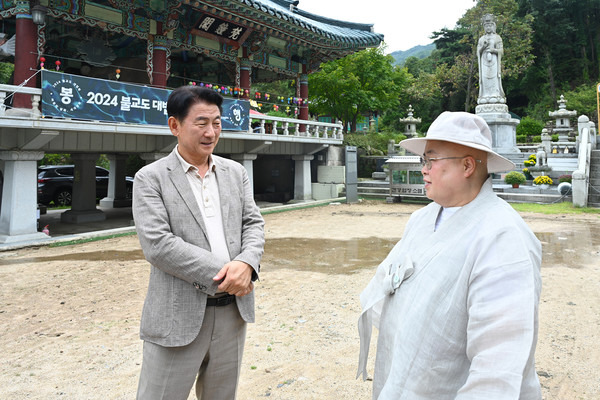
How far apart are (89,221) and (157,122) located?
4.28m

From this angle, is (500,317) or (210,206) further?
(210,206)

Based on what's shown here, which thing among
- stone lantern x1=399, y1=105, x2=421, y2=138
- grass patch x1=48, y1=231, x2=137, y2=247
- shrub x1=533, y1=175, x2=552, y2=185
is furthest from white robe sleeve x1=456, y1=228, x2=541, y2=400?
stone lantern x1=399, y1=105, x2=421, y2=138

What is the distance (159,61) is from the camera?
43.0 feet

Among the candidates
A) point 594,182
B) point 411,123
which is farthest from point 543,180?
point 411,123

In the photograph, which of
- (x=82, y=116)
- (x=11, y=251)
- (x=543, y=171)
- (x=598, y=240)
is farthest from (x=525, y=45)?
(x=11, y=251)

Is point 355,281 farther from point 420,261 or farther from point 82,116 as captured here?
point 82,116

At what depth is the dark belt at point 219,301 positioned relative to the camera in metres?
2.13

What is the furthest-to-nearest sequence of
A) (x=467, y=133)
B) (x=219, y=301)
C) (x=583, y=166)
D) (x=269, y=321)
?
(x=583, y=166)
(x=269, y=321)
(x=219, y=301)
(x=467, y=133)

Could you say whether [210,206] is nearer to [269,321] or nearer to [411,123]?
[269,321]

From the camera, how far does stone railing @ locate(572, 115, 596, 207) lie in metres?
14.5

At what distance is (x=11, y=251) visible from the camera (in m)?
8.84

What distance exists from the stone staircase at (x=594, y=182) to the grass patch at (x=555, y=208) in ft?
2.54

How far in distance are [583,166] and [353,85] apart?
12014 mm

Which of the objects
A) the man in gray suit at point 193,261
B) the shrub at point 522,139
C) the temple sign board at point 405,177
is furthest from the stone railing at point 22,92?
the shrub at point 522,139
